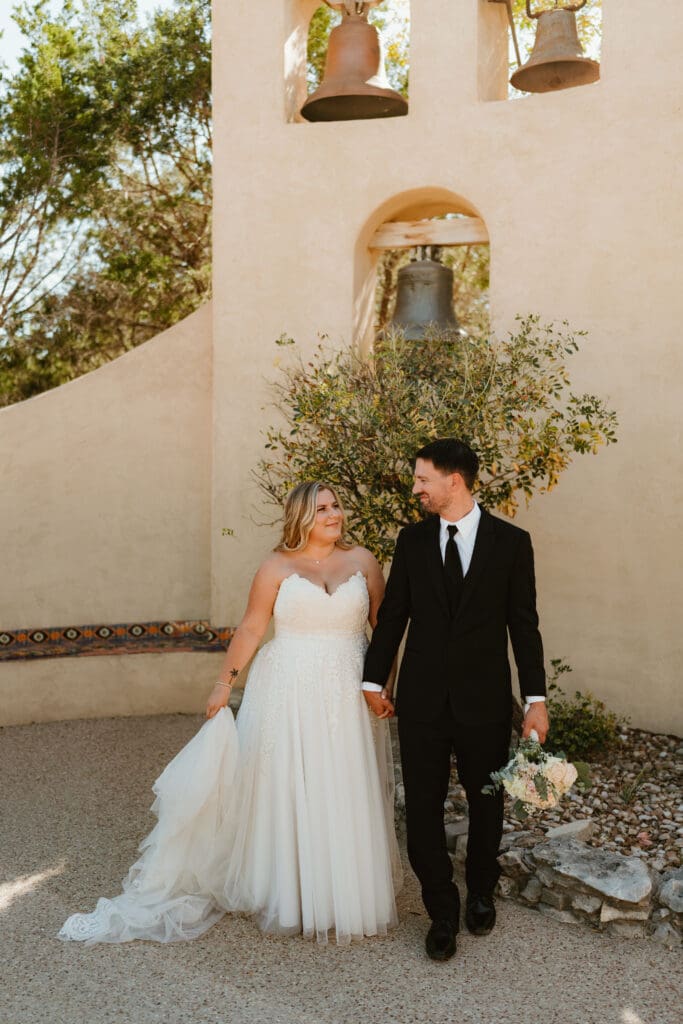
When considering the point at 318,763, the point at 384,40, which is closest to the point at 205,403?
the point at 318,763

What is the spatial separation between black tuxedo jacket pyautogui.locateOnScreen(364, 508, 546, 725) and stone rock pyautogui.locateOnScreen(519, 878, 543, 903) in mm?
912

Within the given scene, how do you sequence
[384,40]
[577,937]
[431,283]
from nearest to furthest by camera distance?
1. [577,937]
2. [431,283]
3. [384,40]

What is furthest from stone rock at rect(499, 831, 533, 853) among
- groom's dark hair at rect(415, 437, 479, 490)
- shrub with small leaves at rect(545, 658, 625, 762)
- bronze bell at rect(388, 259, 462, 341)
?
bronze bell at rect(388, 259, 462, 341)

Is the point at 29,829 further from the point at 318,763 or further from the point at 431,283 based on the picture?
the point at 431,283

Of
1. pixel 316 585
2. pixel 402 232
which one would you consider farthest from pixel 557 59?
pixel 316 585

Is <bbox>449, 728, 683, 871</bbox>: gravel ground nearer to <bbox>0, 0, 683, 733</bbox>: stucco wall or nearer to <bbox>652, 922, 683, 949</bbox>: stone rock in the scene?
<bbox>0, 0, 683, 733</bbox>: stucco wall

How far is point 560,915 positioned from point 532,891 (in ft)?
0.57

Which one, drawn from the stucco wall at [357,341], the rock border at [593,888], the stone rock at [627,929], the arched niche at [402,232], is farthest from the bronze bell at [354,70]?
the stone rock at [627,929]

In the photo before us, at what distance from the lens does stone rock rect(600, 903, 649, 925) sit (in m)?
4.46

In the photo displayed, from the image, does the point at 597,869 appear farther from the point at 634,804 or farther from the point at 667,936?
the point at 634,804

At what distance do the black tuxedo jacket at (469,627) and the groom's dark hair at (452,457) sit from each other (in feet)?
0.69

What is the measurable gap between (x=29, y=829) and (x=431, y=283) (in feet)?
13.9

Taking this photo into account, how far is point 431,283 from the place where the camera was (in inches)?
282

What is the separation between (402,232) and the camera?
7.28m
